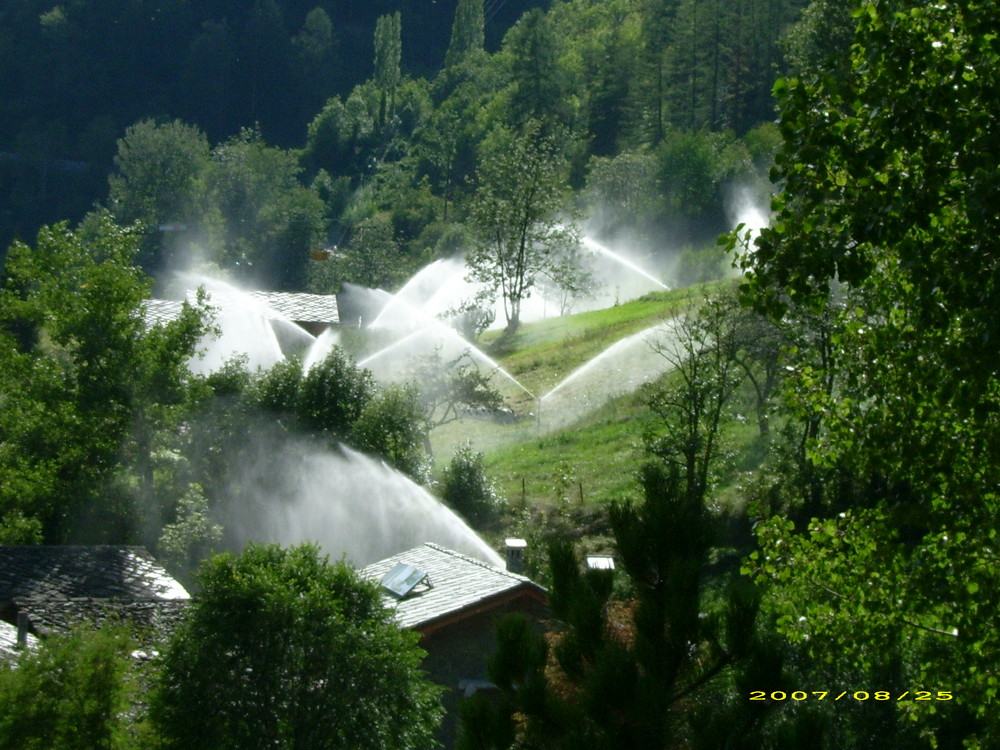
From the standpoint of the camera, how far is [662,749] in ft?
26.6

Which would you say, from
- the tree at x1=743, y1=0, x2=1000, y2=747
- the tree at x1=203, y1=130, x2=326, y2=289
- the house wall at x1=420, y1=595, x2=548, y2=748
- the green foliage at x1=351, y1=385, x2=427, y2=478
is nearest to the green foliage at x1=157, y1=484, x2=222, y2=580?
the green foliage at x1=351, y1=385, x2=427, y2=478

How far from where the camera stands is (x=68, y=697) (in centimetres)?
1240

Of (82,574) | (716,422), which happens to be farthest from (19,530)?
(716,422)

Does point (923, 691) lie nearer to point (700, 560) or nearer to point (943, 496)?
point (943, 496)

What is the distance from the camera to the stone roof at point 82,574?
18547 mm

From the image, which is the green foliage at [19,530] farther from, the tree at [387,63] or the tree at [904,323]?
the tree at [387,63]

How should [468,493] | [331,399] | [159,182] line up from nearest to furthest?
1. [468,493]
2. [331,399]
3. [159,182]

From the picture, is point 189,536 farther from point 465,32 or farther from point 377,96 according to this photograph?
point 465,32

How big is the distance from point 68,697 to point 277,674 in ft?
6.73

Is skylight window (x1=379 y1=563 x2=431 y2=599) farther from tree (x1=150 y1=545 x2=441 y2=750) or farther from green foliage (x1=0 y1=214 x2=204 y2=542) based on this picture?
green foliage (x1=0 y1=214 x2=204 y2=542)

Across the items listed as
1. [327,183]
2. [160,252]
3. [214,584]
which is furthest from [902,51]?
[327,183]

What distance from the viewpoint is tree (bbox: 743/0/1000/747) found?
734 centimetres

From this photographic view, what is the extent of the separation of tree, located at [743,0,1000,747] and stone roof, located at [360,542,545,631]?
23.8 feet

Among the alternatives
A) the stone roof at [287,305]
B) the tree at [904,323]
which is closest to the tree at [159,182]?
the stone roof at [287,305]
